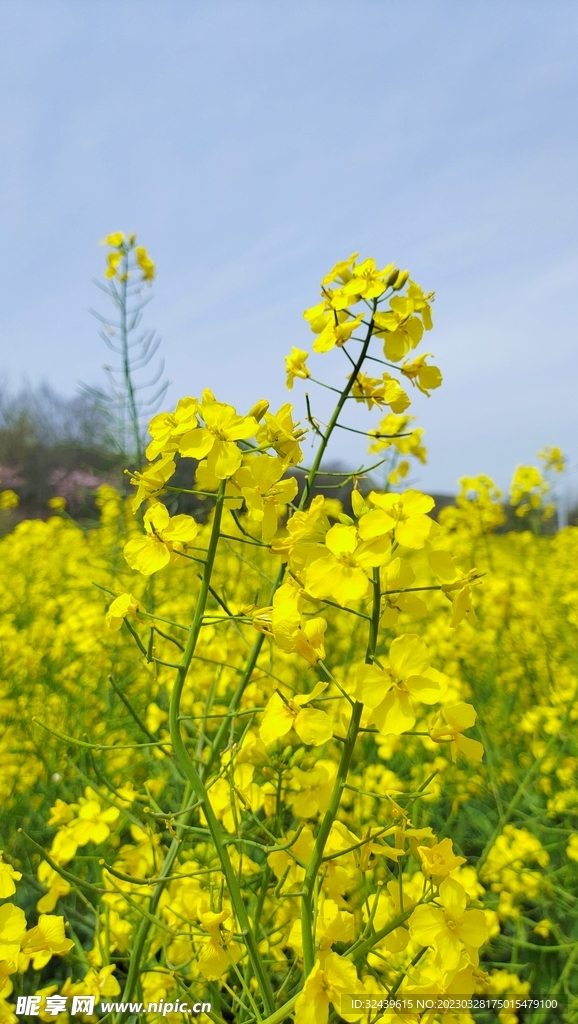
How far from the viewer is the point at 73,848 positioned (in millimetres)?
1349

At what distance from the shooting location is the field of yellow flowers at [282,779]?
70 cm

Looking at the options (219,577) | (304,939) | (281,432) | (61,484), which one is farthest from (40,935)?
(61,484)

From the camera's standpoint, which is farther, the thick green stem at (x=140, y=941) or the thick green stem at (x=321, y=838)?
the thick green stem at (x=140, y=941)

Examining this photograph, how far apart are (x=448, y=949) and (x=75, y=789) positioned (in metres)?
1.78

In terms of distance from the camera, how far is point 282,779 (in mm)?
1037

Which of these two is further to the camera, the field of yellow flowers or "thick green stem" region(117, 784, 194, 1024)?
"thick green stem" region(117, 784, 194, 1024)

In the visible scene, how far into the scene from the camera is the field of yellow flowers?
2.31ft

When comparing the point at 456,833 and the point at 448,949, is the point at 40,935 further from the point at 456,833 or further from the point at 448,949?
the point at 456,833

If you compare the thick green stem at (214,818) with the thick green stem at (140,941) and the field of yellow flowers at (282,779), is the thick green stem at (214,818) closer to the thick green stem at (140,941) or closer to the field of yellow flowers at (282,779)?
the field of yellow flowers at (282,779)

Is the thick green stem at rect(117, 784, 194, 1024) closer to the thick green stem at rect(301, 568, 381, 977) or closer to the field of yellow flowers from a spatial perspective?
the field of yellow flowers

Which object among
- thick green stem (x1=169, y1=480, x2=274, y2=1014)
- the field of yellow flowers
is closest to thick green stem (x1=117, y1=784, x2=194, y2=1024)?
the field of yellow flowers

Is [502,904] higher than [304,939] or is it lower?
lower

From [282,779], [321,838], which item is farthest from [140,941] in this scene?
[321,838]

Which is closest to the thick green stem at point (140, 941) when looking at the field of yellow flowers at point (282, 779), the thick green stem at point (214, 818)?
the field of yellow flowers at point (282, 779)
